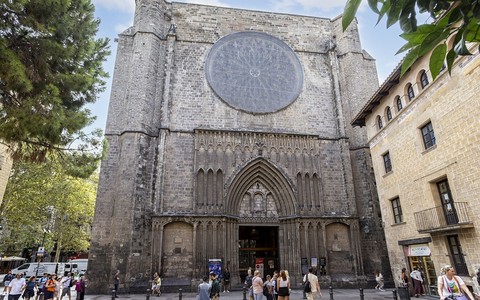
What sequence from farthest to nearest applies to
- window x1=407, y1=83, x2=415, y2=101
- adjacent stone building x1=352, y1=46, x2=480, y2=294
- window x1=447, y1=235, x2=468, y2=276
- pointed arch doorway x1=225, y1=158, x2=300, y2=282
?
pointed arch doorway x1=225, y1=158, x2=300, y2=282
window x1=407, y1=83, x2=415, y2=101
window x1=447, y1=235, x2=468, y2=276
adjacent stone building x1=352, y1=46, x2=480, y2=294

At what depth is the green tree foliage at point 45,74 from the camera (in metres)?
6.74

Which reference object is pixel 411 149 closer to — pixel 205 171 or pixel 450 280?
pixel 450 280

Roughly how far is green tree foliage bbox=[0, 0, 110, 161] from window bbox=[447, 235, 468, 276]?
12077mm

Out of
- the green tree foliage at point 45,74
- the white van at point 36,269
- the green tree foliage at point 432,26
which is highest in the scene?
the green tree foliage at point 45,74

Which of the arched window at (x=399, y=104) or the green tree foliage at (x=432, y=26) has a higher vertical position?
the arched window at (x=399, y=104)

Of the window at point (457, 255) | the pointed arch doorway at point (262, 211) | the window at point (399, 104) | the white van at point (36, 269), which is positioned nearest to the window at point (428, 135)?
the window at point (399, 104)

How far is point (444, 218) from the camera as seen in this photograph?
462 inches

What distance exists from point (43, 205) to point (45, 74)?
20.4 metres

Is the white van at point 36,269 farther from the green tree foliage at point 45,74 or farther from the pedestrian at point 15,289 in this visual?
the green tree foliage at point 45,74

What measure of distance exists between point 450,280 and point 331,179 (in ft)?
44.0

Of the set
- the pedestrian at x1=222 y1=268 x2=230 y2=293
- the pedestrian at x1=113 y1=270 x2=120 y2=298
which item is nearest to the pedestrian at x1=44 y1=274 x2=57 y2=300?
the pedestrian at x1=113 y1=270 x2=120 y2=298

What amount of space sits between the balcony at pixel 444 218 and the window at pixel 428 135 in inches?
97.9

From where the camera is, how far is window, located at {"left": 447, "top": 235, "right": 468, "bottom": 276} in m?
10.8

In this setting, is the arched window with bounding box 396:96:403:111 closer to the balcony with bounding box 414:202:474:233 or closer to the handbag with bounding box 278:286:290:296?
the balcony with bounding box 414:202:474:233
